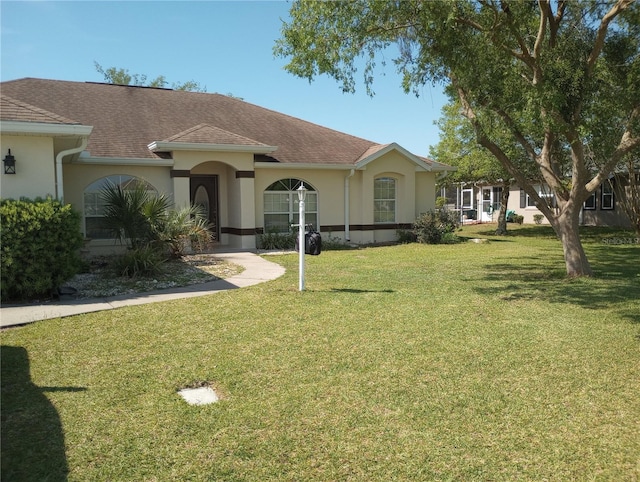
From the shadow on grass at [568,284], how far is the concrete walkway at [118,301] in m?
5.01

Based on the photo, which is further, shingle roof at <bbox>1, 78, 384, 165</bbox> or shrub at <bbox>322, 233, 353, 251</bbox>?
shrub at <bbox>322, 233, 353, 251</bbox>

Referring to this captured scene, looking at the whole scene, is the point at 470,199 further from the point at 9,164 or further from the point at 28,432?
the point at 28,432

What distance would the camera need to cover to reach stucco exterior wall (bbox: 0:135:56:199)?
9.45 meters

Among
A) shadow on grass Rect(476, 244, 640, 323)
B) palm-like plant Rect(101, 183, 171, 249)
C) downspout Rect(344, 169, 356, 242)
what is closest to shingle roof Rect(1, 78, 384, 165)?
downspout Rect(344, 169, 356, 242)

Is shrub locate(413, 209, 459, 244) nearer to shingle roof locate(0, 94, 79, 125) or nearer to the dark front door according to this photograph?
the dark front door

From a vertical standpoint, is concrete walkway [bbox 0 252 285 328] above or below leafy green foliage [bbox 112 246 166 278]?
below

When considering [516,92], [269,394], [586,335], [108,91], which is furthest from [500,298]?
[108,91]

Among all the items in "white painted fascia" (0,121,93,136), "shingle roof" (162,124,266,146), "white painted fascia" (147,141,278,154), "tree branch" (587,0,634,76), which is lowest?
"white painted fascia" (0,121,93,136)

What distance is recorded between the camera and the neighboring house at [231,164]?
52.2ft

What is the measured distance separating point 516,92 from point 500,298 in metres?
4.90

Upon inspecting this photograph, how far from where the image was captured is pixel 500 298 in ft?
30.9

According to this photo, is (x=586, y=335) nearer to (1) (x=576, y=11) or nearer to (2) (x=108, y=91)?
(1) (x=576, y=11)

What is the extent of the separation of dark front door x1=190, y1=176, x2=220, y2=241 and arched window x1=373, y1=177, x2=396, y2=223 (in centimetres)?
644

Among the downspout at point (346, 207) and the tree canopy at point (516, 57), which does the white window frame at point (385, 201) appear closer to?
the downspout at point (346, 207)
